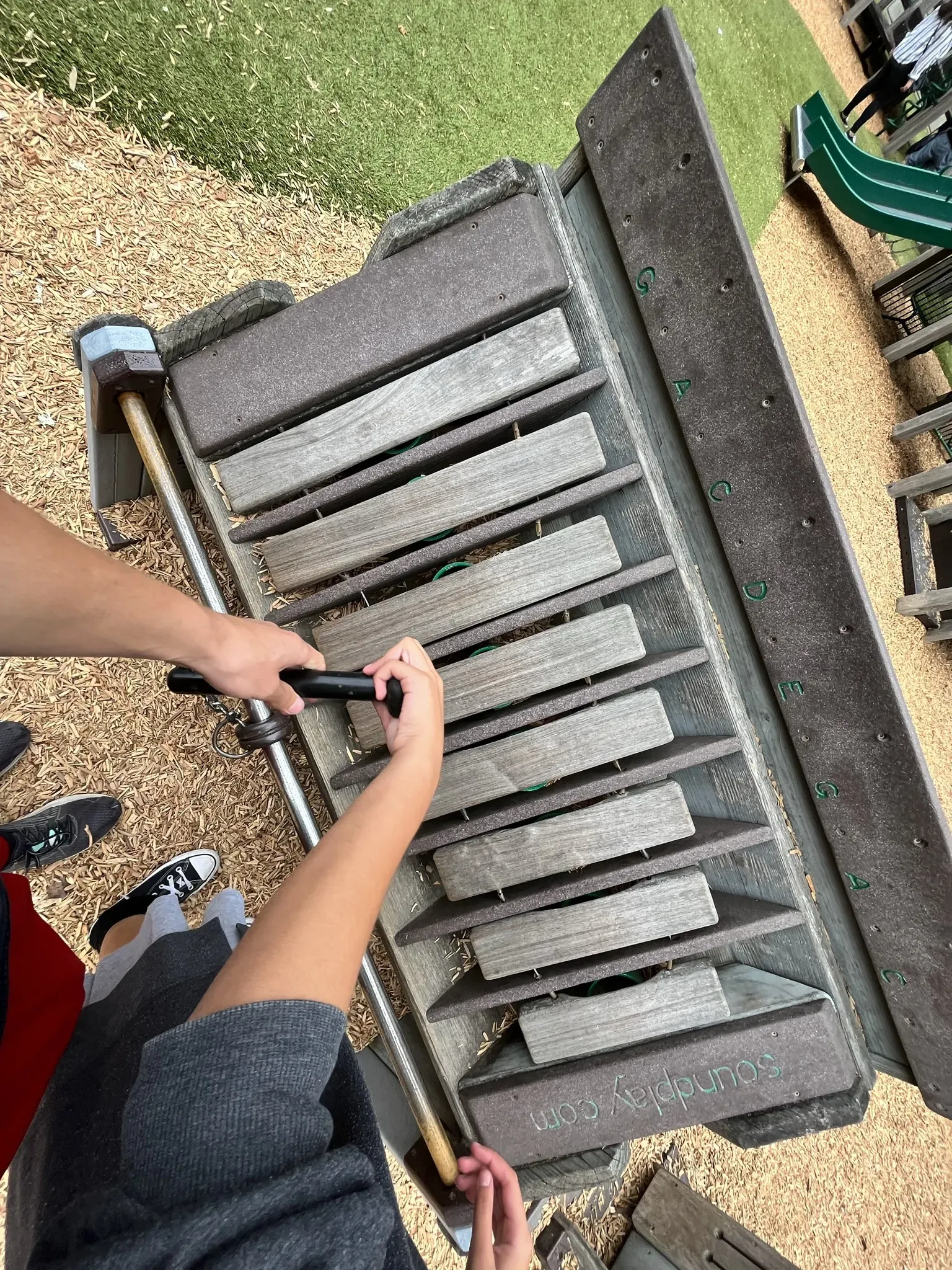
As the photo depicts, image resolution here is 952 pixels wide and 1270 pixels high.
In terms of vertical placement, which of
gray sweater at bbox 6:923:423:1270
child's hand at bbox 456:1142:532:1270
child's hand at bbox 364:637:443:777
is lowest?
child's hand at bbox 456:1142:532:1270

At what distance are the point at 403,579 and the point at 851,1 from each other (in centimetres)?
772

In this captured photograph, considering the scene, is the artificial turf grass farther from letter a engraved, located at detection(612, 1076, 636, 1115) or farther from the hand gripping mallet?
letter a engraved, located at detection(612, 1076, 636, 1115)

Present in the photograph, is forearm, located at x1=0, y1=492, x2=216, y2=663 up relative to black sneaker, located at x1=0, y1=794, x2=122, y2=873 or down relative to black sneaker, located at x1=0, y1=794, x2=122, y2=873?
up

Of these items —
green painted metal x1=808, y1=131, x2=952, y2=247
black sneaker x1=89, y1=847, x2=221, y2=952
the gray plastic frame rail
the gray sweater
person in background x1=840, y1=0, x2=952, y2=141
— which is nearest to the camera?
the gray sweater

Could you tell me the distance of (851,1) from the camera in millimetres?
6125

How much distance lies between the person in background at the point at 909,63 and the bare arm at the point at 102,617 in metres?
5.64

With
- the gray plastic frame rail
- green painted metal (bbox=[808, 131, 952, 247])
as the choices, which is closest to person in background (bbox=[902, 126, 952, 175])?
green painted metal (bbox=[808, 131, 952, 247])

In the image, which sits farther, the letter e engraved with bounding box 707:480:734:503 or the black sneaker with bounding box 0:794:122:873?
the black sneaker with bounding box 0:794:122:873

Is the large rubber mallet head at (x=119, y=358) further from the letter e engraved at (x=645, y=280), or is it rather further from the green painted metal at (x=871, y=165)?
the green painted metal at (x=871, y=165)

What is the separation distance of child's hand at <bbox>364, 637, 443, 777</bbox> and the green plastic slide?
4.55m

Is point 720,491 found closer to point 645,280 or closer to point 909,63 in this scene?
point 645,280

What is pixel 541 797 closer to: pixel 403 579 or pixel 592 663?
pixel 592 663

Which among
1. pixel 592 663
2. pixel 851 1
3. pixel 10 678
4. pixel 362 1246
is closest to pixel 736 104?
pixel 851 1

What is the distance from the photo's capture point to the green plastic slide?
165 inches
